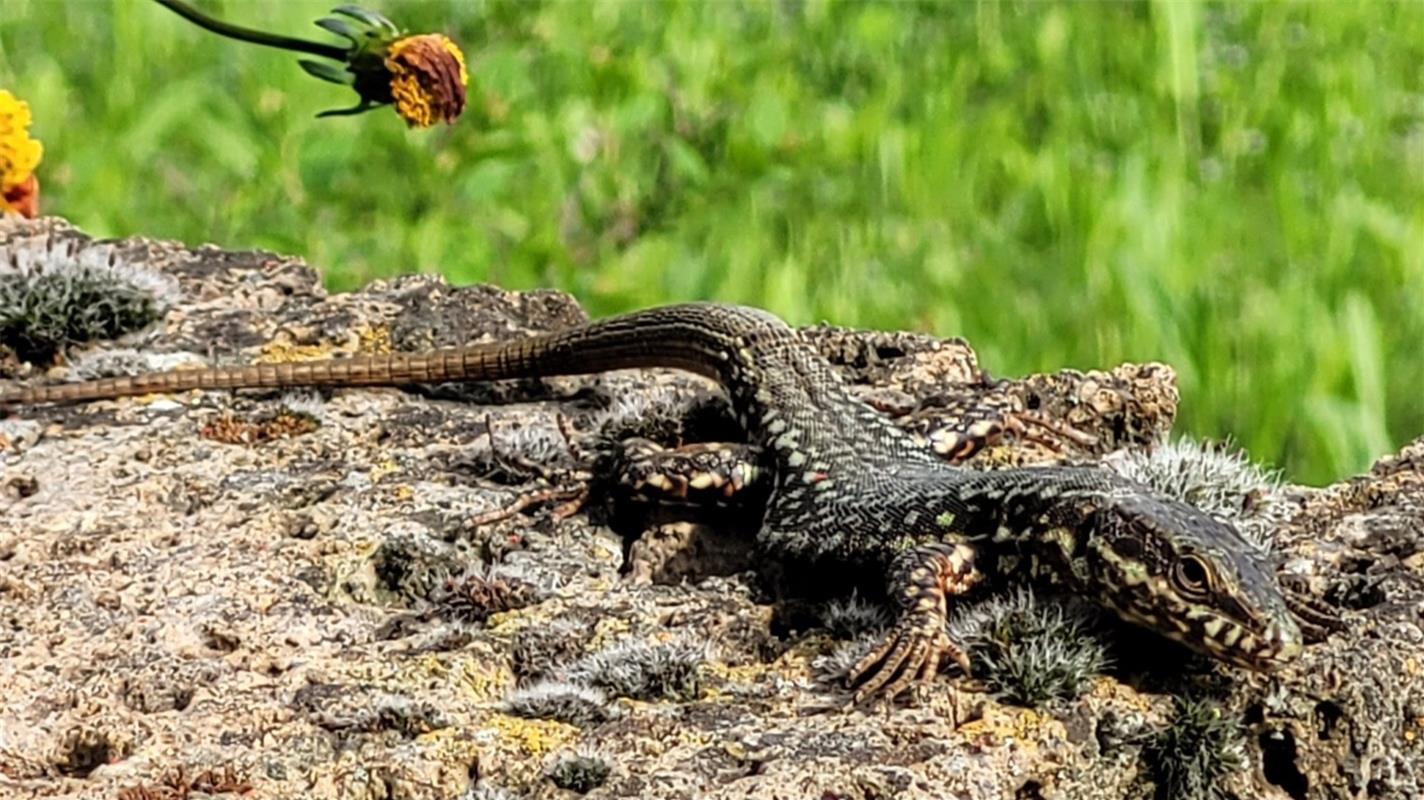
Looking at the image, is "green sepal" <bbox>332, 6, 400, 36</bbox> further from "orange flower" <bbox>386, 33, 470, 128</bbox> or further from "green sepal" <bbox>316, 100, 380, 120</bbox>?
"green sepal" <bbox>316, 100, 380, 120</bbox>

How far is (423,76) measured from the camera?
18.5 ft

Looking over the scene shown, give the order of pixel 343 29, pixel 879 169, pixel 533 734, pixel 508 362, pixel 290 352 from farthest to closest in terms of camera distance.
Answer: pixel 879 169, pixel 290 352, pixel 508 362, pixel 343 29, pixel 533 734

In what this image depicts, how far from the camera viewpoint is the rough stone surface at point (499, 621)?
4.08 meters

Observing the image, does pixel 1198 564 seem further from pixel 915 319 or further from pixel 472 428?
pixel 915 319

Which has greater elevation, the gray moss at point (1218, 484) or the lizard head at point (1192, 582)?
the gray moss at point (1218, 484)

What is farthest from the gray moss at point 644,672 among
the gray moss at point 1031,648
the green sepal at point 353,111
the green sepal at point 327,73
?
the green sepal at point 327,73

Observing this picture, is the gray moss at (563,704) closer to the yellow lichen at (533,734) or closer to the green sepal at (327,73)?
the yellow lichen at (533,734)

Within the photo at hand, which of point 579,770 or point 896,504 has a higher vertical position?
point 896,504

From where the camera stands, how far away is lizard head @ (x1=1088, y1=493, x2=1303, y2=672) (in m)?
4.14

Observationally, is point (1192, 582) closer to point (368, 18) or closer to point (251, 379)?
point (368, 18)

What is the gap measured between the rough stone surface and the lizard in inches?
4.4

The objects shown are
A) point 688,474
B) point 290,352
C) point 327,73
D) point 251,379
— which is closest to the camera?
point 688,474

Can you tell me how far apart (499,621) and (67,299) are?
8.88ft

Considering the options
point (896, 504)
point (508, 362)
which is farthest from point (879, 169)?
point (896, 504)
